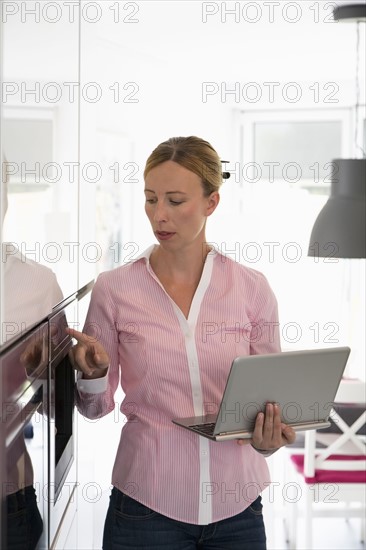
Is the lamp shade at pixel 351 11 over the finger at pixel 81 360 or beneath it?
over

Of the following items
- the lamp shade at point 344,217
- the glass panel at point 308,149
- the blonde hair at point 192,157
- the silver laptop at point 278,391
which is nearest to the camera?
the silver laptop at point 278,391

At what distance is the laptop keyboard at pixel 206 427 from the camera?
150 centimetres

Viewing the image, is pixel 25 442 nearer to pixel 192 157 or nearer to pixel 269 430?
pixel 269 430

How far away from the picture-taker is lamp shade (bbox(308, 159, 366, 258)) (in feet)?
10.6

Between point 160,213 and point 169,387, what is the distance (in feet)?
1.08

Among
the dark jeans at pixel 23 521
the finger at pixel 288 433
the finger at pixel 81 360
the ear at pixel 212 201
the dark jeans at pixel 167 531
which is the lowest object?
the dark jeans at pixel 167 531

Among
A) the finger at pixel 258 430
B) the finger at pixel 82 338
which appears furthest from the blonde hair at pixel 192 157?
the finger at pixel 258 430

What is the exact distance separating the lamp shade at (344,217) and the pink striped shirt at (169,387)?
166cm

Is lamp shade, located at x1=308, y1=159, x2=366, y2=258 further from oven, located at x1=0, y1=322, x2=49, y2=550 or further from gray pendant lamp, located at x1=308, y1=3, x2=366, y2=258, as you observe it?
oven, located at x1=0, y1=322, x2=49, y2=550

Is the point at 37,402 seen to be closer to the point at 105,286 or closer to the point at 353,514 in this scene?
the point at 105,286

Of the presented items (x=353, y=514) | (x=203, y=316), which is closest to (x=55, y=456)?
(x=203, y=316)

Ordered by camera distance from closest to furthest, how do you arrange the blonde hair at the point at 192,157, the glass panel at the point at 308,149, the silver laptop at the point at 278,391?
the silver laptop at the point at 278,391 → the blonde hair at the point at 192,157 → the glass panel at the point at 308,149

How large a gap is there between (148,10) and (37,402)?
90.8 inches

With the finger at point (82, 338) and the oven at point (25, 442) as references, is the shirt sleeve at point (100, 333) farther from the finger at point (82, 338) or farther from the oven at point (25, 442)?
the oven at point (25, 442)
